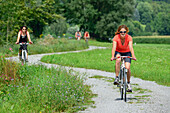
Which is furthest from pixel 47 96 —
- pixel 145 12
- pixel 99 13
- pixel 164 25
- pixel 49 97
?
pixel 145 12

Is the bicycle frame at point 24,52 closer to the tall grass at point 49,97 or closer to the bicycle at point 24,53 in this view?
the bicycle at point 24,53

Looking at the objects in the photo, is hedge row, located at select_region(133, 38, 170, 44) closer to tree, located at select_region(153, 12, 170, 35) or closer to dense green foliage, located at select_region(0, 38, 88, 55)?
dense green foliage, located at select_region(0, 38, 88, 55)

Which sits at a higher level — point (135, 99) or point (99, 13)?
point (99, 13)

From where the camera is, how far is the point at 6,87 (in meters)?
8.44

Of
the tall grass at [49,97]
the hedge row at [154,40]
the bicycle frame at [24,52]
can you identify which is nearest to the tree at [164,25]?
the hedge row at [154,40]

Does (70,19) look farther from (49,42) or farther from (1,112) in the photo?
(1,112)

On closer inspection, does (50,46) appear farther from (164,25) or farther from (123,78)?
(164,25)

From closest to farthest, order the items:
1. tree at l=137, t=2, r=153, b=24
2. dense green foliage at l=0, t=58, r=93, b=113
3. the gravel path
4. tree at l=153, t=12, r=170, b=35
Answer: dense green foliage at l=0, t=58, r=93, b=113 < the gravel path < tree at l=153, t=12, r=170, b=35 < tree at l=137, t=2, r=153, b=24

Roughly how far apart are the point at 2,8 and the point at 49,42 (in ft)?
19.4

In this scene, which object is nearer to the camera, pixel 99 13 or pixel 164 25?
pixel 99 13

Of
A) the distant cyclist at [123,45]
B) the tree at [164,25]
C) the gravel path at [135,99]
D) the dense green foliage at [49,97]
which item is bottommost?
the gravel path at [135,99]

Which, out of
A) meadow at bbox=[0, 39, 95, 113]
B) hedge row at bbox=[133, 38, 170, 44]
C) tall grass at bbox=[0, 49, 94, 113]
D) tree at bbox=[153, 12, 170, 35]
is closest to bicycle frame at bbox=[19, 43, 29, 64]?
meadow at bbox=[0, 39, 95, 113]

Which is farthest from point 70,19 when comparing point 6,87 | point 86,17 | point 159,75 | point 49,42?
point 6,87

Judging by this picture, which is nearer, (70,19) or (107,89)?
(107,89)
